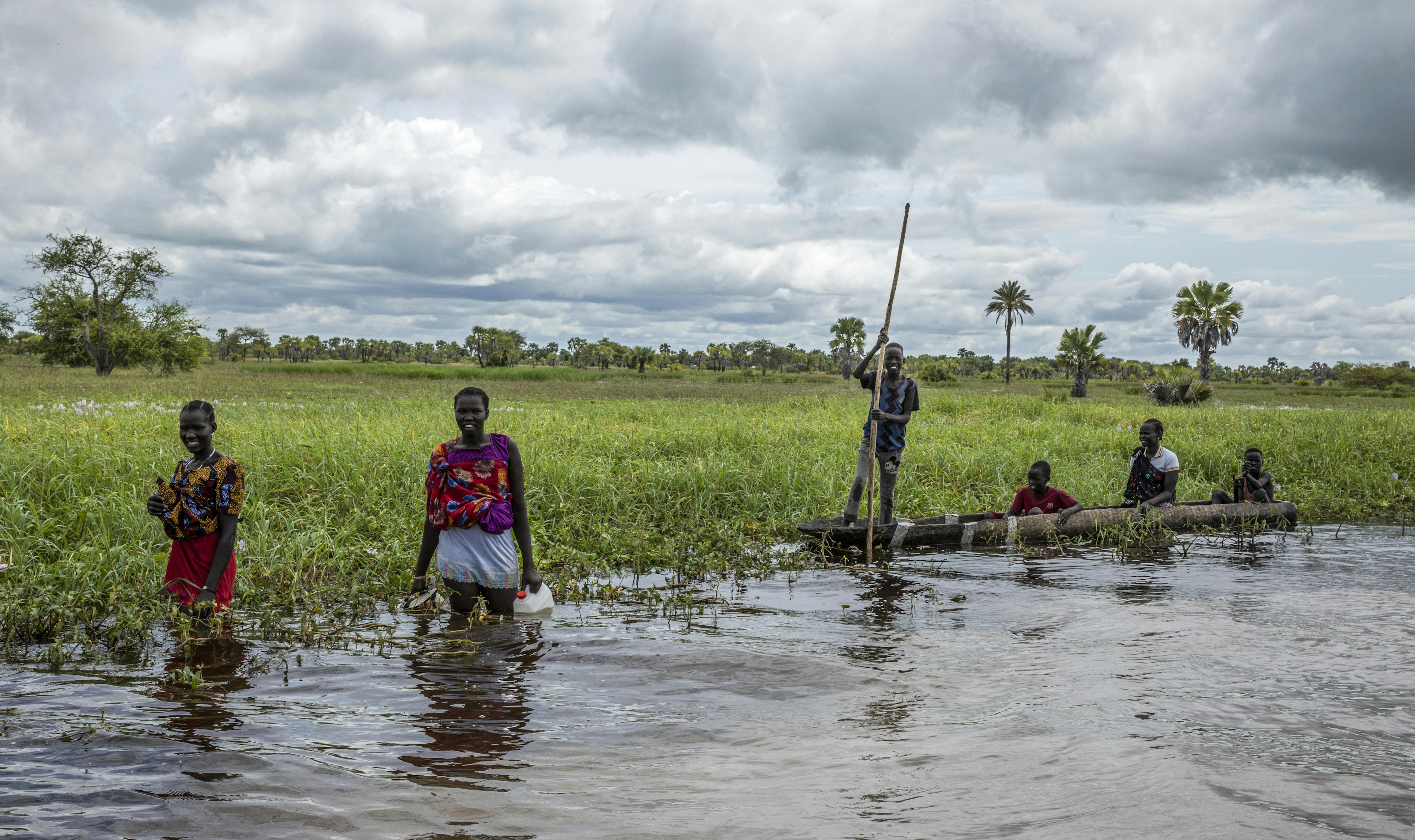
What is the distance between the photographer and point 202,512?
4.47 m

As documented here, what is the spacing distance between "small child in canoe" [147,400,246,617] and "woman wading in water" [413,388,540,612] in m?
0.98

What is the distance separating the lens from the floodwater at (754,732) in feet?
10.3

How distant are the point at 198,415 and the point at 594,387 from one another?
33.4 metres

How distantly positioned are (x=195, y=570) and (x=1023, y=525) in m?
7.89

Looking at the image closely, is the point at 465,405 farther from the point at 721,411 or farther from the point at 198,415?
the point at 721,411

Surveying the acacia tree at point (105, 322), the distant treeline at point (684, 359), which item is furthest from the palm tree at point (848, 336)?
the acacia tree at point (105, 322)

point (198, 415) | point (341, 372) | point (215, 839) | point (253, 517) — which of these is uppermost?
point (341, 372)

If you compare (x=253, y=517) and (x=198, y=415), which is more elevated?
(x=198, y=415)

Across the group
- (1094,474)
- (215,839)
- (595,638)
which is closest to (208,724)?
(215,839)

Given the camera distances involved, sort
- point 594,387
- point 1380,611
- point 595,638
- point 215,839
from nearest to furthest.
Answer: point 215,839
point 595,638
point 1380,611
point 594,387

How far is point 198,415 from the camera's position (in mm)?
4461

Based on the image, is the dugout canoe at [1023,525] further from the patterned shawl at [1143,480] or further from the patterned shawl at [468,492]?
the patterned shawl at [468,492]

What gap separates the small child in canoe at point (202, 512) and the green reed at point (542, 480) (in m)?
0.52

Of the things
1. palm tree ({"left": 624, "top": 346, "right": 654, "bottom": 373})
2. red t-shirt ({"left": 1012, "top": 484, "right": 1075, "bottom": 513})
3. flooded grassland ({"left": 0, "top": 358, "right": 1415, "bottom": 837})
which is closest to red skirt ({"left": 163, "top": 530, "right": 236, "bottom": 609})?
flooded grassland ({"left": 0, "top": 358, "right": 1415, "bottom": 837})
